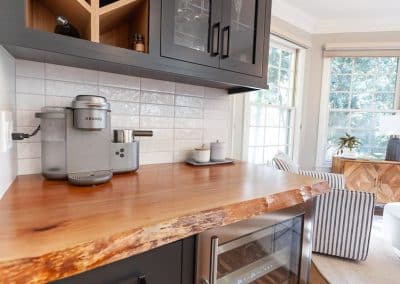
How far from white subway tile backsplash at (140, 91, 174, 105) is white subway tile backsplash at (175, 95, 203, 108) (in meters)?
0.04

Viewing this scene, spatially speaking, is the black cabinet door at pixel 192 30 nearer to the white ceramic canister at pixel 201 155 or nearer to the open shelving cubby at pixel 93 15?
the open shelving cubby at pixel 93 15

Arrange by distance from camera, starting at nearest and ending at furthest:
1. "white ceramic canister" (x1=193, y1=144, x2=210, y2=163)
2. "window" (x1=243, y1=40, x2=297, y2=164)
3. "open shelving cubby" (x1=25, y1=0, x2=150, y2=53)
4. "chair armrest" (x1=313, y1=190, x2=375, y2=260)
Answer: "open shelving cubby" (x1=25, y1=0, x2=150, y2=53), "white ceramic canister" (x1=193, y1=144, x2=210, y2=163), "chair armrest" (x1=313, y1=190, x2=375, y2=260), "window" (x1=243, y1=40, x2=297, y2=164)

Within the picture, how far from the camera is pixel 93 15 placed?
0.78m

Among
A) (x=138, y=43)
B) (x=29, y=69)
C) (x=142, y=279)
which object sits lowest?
(x=142, y=279)

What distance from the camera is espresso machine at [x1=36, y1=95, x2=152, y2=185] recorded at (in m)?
0.84

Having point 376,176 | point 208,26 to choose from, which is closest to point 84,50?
point 208,26

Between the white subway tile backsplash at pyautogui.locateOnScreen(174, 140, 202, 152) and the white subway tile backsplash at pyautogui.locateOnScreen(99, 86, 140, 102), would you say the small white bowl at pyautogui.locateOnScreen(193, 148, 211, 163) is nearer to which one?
the white subway tile backsplash at pyautogui.locateOnScreen(174, 140, 202, 152)

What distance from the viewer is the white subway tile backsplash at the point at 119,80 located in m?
1.09

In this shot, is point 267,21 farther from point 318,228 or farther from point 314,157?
point 314,157

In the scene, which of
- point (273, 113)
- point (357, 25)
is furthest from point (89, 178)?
point (357, 25)

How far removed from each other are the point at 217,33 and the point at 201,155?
63cm

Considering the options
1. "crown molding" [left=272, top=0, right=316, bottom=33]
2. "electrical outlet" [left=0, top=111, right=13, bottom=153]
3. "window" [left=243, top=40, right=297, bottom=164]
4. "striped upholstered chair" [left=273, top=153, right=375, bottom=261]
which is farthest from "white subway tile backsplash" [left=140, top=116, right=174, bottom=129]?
"crown molding" [left=272, top=0, right=316, bottom=33]

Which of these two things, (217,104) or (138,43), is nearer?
(138,43)

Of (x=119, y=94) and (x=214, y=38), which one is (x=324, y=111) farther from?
(x=119, y=94)
